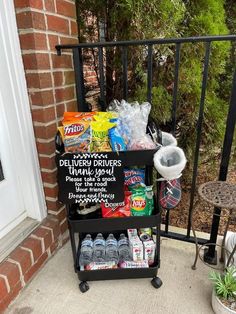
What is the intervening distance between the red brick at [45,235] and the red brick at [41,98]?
0.73 m

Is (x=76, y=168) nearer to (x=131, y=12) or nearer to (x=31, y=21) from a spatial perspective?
(x=31, y=21)

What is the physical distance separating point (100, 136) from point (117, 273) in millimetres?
730

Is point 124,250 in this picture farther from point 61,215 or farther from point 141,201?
point 61,215

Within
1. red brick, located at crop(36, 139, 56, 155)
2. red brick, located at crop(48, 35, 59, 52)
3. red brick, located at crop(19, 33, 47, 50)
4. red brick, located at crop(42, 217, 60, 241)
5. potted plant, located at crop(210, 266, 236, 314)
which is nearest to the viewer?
potted plant, located at crop(210, 266, 236, 314)

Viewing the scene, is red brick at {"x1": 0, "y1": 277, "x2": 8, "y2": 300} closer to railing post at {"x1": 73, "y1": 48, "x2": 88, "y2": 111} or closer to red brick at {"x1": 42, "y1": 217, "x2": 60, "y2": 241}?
red brick at {"x1": 42, "y1": 217, "x2": 60, "y2": 241}

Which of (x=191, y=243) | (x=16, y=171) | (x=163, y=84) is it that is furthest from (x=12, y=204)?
(x=163, y=84)

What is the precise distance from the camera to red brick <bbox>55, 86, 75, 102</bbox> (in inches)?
57.3

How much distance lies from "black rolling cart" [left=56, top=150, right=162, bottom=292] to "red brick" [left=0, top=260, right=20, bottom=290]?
0.98 feet

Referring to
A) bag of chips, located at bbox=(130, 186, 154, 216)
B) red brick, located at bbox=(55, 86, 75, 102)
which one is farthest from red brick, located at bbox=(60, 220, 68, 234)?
red brick, located at bbox=(55, 86, 75, 102)

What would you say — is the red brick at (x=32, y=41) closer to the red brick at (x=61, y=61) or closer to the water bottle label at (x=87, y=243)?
the red brick at (x=61, y=61)

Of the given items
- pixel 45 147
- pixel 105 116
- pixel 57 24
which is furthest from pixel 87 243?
pixel 57 24

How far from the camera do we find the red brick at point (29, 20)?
121cm

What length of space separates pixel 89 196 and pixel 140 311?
0.61 metres

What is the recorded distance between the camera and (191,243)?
1635 mm
